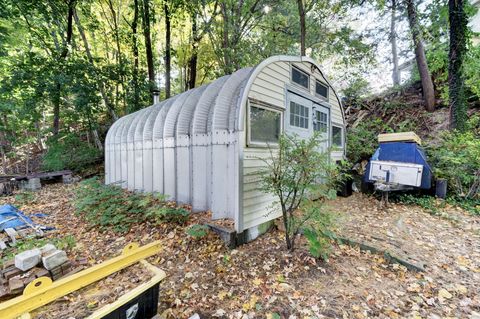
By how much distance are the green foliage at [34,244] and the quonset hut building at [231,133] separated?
7.01 ft

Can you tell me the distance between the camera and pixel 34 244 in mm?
3803

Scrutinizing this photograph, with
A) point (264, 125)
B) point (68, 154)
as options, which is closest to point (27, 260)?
point (264, 125)

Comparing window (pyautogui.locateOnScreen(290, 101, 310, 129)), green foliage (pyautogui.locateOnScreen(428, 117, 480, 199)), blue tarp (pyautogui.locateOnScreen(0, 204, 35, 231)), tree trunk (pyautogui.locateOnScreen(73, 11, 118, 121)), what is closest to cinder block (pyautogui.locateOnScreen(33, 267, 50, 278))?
blue tarp (pyautogui.locateOnScreen(0, 204, 35, 231))

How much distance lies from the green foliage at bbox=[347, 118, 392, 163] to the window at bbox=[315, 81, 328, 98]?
324cm

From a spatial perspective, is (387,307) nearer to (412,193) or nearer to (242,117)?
(242,117)

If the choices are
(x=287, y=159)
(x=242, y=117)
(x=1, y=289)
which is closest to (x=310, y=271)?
(x=287, y=159)

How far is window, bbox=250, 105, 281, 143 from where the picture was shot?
402 cm

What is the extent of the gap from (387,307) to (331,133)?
220 inches

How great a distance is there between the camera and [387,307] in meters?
2.44

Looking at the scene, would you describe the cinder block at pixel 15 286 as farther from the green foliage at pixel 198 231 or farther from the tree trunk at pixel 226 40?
the tree trunk at pixel 226 40

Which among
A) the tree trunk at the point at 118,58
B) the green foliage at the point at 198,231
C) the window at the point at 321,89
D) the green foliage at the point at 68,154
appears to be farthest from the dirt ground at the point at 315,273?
the tree trunk at the point at 118,58

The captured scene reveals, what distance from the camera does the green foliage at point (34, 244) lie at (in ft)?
11.7

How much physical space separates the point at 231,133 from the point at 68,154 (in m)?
11.3

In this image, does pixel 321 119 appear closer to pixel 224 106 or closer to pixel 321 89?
pixel 321 89
